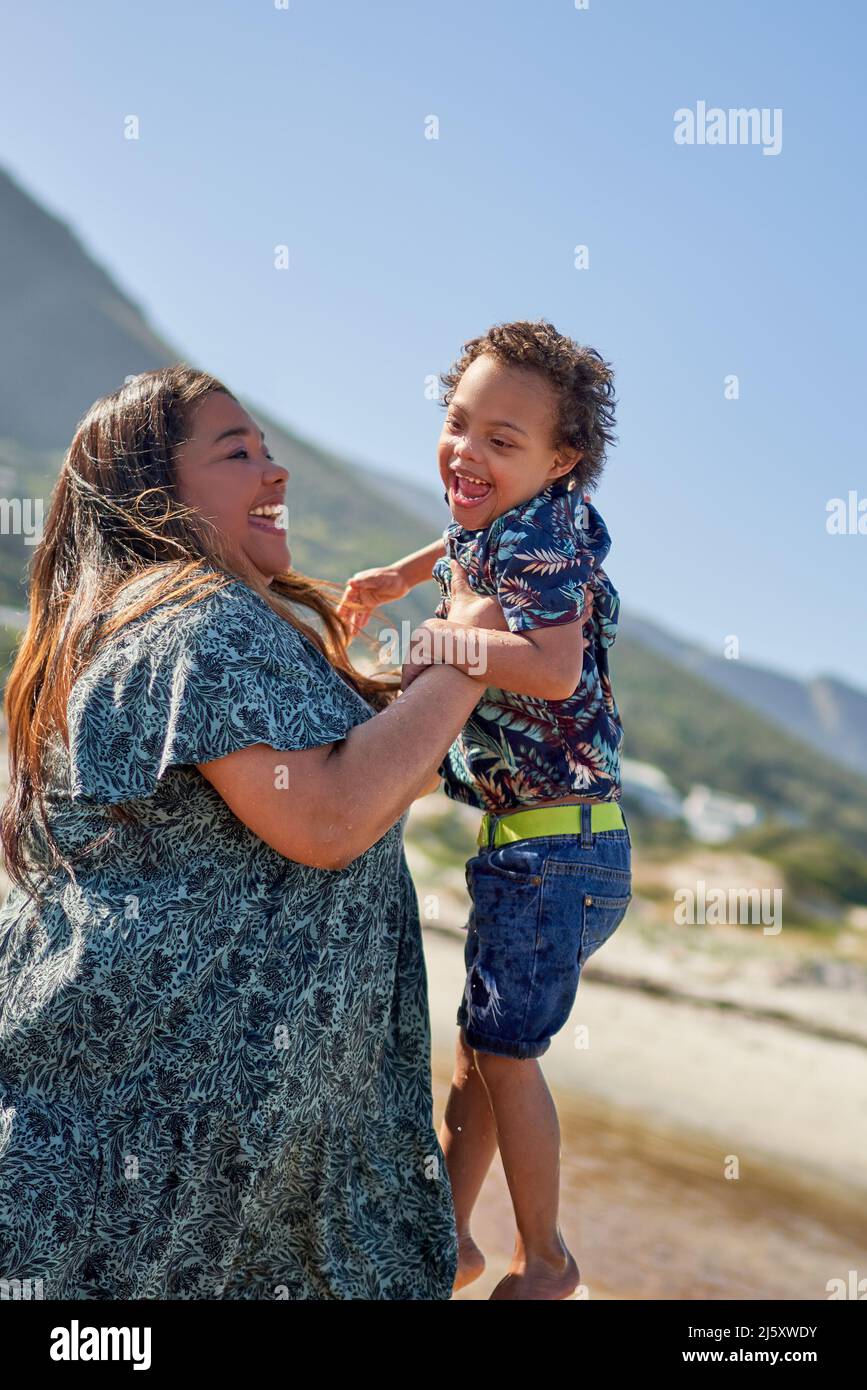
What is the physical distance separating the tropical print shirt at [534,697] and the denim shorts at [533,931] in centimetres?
10

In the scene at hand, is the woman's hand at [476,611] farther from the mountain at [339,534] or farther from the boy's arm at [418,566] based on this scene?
the mountain at [339,534]

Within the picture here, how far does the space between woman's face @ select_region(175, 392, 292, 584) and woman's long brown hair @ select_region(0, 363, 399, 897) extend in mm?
25

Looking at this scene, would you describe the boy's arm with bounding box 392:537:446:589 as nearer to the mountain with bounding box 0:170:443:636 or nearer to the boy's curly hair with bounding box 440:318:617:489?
the boy's curly hair with bounding box 440:318:617:489

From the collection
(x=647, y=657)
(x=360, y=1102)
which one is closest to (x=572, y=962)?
(x=360, y=1102)

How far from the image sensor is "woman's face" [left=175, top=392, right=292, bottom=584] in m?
2.46

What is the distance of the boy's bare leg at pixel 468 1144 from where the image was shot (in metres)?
2.67

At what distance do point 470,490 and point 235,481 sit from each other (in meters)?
0.48

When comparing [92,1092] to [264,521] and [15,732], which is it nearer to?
[15,732]

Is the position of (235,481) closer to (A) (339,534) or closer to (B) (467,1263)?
(B) (467,1263)

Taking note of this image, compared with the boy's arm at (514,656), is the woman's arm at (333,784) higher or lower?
lower

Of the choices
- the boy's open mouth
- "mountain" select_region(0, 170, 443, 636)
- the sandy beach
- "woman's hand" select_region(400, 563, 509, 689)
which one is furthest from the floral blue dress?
"mountain" select_region(0, 170, 443, 636)

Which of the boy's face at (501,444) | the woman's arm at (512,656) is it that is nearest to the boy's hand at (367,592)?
the boy's face at (501,444)

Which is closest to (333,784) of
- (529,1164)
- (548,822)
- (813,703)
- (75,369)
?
(548,822)

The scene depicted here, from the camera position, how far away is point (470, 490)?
2.65m
